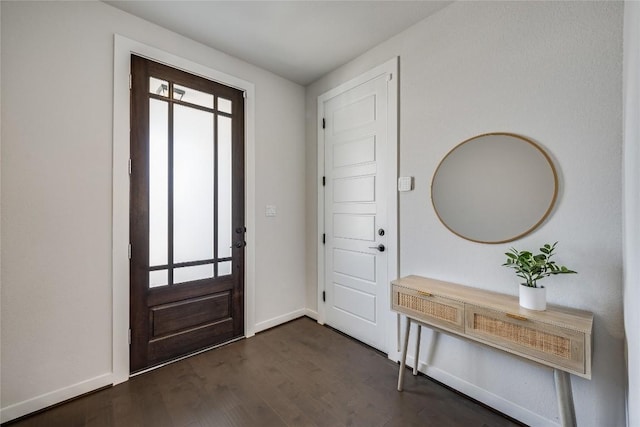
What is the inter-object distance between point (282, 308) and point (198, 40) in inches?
109

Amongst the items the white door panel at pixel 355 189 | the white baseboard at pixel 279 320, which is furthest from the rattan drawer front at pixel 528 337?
the white baseboard at pixel 279 320

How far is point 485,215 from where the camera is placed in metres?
1.77

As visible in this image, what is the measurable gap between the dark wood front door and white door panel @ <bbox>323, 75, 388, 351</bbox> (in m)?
0.94

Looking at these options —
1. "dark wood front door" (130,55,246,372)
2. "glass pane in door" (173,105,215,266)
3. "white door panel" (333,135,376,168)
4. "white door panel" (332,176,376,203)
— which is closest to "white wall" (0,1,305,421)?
"dark wood front door" (130,55,246,372)

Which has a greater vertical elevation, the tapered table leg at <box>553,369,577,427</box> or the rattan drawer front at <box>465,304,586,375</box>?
the rattan drawer front at <box>465,304,586,375</box>

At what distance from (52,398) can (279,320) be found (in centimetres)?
179

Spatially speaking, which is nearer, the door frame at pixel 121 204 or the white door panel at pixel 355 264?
the door frame at pixel 121 204

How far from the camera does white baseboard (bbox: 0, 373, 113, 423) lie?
63.9 inches

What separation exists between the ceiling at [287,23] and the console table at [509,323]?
2.03 m

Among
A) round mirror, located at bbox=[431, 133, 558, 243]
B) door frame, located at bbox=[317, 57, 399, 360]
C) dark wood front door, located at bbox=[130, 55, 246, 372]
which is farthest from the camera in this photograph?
door frame, located at bbox=[317, 57, 399, 360]

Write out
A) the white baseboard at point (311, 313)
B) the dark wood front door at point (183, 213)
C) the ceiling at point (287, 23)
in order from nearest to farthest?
the ceiling at point (287, 23) < the dark wood front door at point (183, 213) < the white baseboard at point (311, 313)

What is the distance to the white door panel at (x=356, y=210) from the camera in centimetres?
244

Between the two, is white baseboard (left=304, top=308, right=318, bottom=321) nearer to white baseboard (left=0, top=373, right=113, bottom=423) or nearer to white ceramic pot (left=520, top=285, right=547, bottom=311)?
white baseboard (left=0, top=373, right=113, bottom=423)

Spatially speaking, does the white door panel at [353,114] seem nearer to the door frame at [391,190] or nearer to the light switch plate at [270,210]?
the door frame at [391,190]
